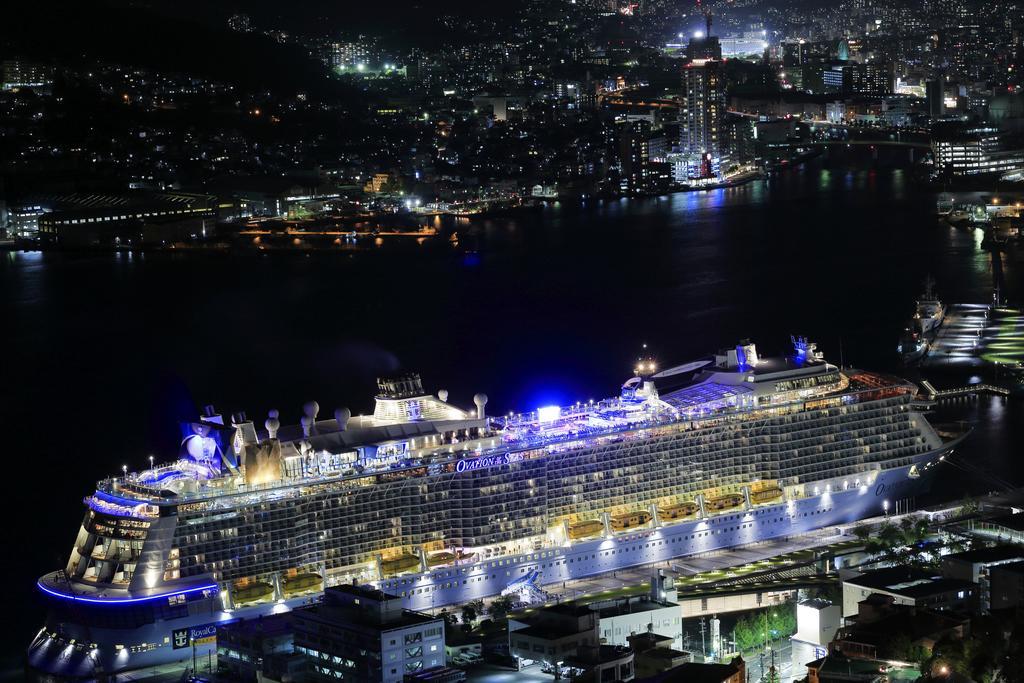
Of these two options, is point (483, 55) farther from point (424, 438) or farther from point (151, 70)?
point (424, 438)

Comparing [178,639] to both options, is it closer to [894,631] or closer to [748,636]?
[748,636]

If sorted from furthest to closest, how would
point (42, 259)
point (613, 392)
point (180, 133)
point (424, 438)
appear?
point (180, 133), point (42, 259), point (613, 392), point (424, 438)

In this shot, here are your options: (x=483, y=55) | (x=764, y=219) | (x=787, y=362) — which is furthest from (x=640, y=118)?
(x=787, y=362)

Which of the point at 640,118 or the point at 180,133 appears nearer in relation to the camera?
the point at 180,133

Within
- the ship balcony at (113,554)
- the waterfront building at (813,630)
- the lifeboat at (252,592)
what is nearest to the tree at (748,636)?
the waterfront building at (813,630)

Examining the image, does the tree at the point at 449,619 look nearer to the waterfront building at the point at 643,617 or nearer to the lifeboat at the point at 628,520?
the waterfront building at the point at 643,617

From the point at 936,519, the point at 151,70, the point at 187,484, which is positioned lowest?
the point at 936,519
